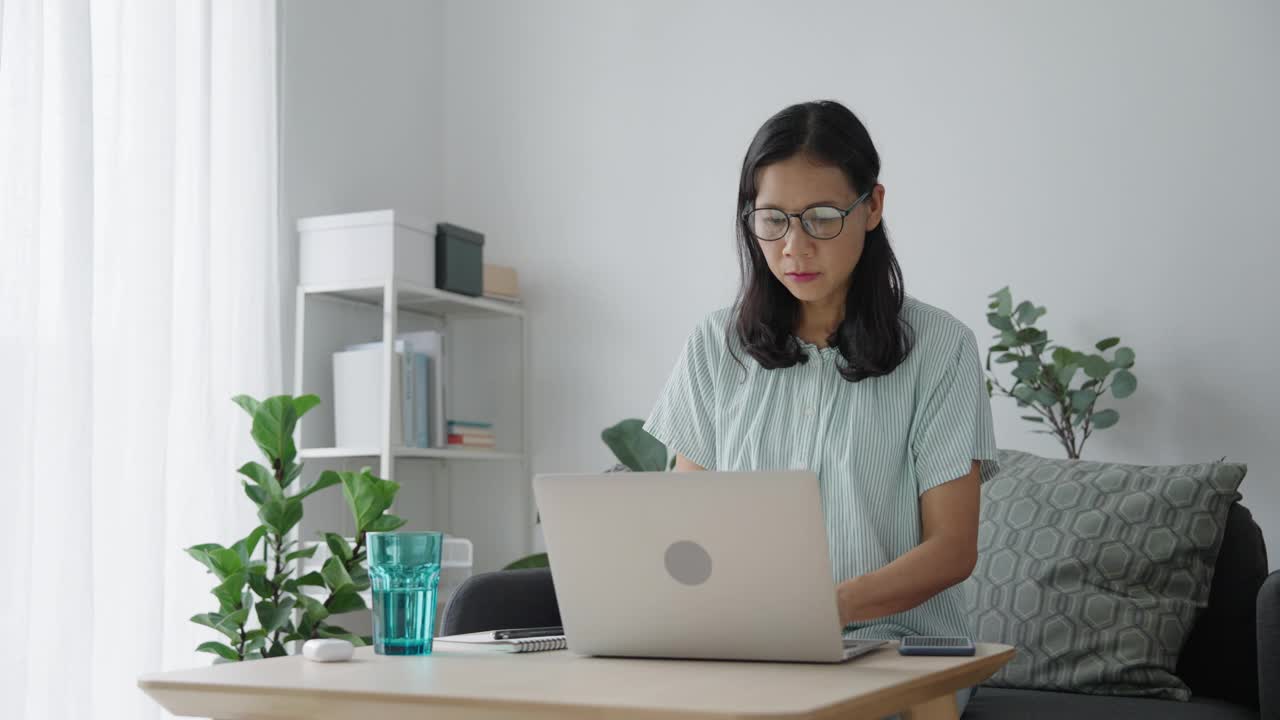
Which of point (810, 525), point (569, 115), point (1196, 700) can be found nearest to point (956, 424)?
point (810, 525)

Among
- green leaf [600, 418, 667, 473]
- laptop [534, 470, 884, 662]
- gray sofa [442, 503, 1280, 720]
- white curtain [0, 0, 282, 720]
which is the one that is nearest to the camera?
laptop [534, 470, 884, 662]

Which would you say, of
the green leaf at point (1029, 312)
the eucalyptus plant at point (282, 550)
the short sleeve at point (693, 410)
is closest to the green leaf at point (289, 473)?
the eucalyptus plant at point (282, 550)

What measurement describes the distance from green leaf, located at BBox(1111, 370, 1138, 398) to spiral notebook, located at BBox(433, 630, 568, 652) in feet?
5.32

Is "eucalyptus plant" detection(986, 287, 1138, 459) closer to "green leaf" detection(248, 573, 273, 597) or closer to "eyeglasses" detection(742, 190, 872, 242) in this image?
"eyeglasses" detection(742, 190, 872, 242)

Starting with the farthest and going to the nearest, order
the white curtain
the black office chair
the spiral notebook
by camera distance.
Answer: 1. the white curtain
2. the black office chair
3. the spiral notebook

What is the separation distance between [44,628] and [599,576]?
155 centimetres

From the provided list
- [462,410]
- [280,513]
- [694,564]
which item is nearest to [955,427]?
[694,564]

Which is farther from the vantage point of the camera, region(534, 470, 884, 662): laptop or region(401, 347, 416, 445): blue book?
region(401, 347, 416, 445): blue book

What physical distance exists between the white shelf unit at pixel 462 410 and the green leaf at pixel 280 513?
0.74 meters

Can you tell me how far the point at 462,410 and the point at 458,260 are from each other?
0.53 meters

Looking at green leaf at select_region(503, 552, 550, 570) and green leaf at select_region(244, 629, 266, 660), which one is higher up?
green leaf at select_region(503, 552, 550, 570)

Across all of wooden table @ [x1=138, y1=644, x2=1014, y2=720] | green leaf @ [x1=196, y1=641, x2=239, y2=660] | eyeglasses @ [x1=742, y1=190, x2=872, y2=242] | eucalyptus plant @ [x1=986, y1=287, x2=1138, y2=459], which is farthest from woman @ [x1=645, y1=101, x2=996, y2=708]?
green leaf @ [x1=196, y1=641, x2=239, y2=660]

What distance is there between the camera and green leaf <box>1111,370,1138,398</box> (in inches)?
98.8

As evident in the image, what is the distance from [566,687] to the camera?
3.00 ft
